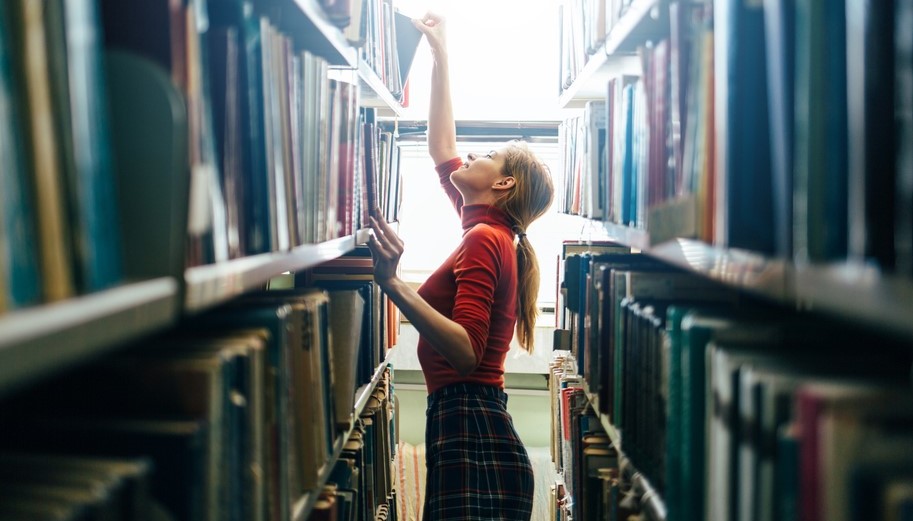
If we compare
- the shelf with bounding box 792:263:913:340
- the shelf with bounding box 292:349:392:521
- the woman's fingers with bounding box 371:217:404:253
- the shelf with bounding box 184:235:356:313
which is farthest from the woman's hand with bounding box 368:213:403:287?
the shelf with bounding box 792:263:913:340

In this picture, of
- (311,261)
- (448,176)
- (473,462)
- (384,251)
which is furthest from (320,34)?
(448,176)

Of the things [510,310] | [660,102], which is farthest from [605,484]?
[660,102]

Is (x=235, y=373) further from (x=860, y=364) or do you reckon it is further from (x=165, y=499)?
(x=860, y=364)

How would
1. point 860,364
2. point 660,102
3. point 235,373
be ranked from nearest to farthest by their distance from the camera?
point 860,364
point 235,373
point 660,102

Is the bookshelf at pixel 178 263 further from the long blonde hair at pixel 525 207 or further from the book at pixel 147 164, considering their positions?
the long blonde hair at pixel 525 207

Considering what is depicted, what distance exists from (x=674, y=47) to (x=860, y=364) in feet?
1.88

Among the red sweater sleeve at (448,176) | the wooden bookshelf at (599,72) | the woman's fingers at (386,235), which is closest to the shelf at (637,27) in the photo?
the wooden bookshelf at (599,72)

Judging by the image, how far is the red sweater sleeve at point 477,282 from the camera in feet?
6.23

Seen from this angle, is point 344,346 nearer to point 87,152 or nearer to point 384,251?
point 384,251

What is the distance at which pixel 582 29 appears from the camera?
86.7 inches

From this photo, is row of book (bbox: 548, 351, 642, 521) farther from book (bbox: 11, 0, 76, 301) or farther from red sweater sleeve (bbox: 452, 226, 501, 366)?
book (bbox: 11, 0, 76, 301)

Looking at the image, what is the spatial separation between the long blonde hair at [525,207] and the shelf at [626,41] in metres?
0.29

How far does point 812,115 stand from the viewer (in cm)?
59

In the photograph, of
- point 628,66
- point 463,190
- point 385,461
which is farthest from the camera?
point 385,461
